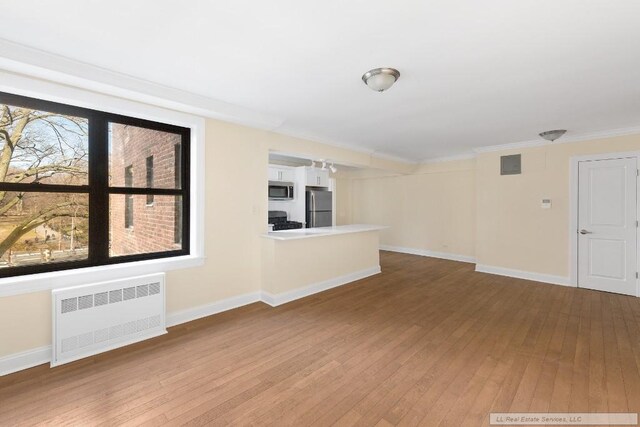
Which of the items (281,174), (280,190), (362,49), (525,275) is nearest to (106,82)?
(362,49)

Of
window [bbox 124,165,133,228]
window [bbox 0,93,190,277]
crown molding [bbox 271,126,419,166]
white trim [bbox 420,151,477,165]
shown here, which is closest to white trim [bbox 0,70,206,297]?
window [bbox 0,93,190,277]

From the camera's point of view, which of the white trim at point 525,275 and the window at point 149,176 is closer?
the window at point 149,176

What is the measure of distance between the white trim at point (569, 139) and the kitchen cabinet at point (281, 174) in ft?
13.0

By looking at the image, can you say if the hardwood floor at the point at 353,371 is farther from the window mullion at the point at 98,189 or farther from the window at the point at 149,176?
the window at the point at 149,176

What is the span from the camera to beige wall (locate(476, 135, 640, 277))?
14.7 feet

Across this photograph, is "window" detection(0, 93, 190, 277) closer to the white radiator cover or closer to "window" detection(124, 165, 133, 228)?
"window" detection(124, 165, 133, 228)

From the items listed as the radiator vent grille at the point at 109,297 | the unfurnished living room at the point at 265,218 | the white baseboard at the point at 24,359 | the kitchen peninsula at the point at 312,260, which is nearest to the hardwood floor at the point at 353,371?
the unfurnished living room at the point at 265,218

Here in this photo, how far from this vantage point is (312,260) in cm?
408

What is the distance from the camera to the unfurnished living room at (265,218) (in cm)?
175

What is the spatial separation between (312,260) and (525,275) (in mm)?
3865

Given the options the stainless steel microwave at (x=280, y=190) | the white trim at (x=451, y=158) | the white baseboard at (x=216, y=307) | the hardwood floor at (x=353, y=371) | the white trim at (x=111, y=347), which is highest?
the white trim at (x=451, y=158)

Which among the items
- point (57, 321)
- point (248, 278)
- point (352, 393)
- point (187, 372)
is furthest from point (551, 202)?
point (57, 321)

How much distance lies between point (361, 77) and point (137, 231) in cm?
280

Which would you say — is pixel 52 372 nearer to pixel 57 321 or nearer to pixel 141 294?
pixel 57 321
